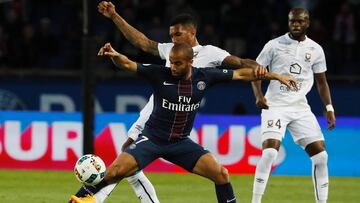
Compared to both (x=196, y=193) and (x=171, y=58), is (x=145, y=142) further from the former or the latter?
(x=196, y=193)

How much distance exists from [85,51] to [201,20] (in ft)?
19.2

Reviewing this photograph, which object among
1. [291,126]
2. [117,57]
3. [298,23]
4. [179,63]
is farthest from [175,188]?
[117,57]

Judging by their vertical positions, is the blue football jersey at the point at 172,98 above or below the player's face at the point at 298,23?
below

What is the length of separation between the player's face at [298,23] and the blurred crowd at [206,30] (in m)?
7.50

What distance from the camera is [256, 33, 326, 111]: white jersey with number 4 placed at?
1127cm

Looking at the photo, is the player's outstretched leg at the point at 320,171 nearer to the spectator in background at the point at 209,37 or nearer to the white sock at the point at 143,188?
the white sock at the point at 143,188

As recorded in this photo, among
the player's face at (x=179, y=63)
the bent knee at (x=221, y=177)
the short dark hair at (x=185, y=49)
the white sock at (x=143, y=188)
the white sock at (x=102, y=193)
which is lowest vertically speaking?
the white sock at (x=143, y=188)

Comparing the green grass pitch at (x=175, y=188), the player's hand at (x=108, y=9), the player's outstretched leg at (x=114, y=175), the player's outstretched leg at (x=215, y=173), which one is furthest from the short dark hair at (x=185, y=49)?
the green grass pitch at (x=175, y=188)

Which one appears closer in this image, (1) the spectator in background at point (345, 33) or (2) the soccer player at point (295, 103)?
(2) the soccer player at point (295, 103)

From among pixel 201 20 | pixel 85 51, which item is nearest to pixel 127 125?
pixel 85 51

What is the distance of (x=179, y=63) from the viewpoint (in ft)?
30.3

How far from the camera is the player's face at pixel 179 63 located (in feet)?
30.2

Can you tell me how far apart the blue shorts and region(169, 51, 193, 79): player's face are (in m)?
0.66

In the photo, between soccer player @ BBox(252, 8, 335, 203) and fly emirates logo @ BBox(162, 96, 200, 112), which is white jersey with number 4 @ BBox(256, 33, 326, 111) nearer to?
soccer player @ BBox(252, 8, 335, 203)
